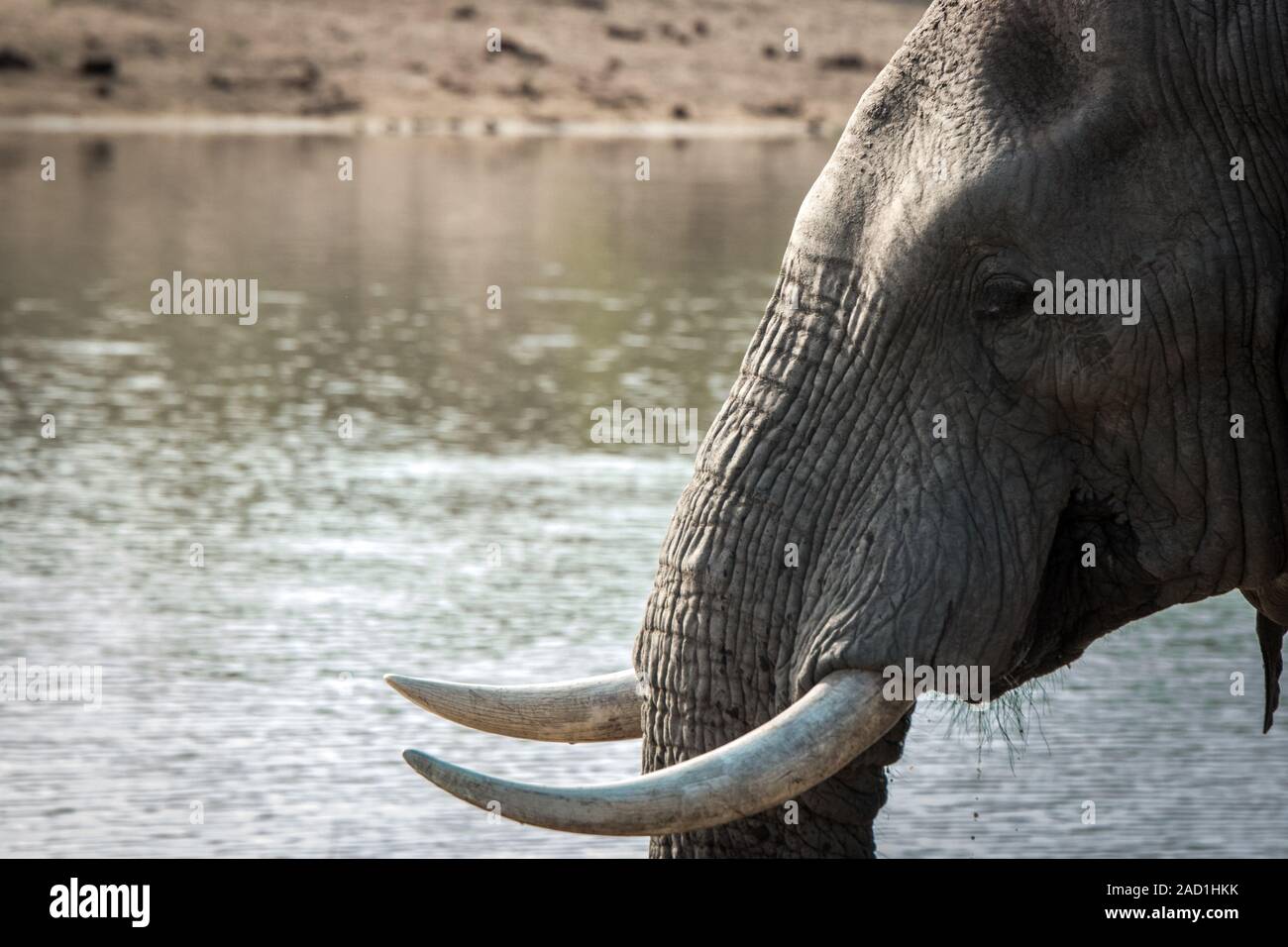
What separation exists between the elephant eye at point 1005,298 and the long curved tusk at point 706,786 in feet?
1.67

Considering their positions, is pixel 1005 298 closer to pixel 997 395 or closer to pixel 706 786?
pixel 997 395

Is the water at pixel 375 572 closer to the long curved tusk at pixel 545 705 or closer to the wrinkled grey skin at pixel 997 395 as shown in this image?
the long curved tusk at pixel 545 705

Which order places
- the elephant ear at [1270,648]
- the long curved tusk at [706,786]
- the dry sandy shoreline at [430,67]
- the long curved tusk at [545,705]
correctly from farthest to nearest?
the dry sandy shoreline at [430,67] < the elephant ear at [1270,648] < the long curved tusk at [545,705] < the long curved tusk at [706,786]

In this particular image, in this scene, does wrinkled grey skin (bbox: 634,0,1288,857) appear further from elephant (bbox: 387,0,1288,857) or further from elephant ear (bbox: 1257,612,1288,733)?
elephant ear (bbox: 1257,612,1288,733)

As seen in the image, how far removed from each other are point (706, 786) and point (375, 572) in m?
5.59

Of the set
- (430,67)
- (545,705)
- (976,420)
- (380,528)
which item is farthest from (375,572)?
(430,67)

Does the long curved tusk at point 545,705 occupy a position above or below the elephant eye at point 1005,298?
below

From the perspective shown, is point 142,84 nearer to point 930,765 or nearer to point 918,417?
point 930,765

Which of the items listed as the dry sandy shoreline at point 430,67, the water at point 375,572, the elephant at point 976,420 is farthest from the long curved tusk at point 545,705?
the dry sandy shoreline at point 430,67

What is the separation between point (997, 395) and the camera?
2697mm

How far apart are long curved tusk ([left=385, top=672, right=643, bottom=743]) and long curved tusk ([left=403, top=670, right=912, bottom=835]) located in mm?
370

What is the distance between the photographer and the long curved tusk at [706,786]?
251cm

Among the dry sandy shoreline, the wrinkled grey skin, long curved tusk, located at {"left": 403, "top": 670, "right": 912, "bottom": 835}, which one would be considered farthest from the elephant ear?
the dry sandy shoreline

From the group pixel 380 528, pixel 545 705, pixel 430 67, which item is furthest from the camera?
pixel 430 67
